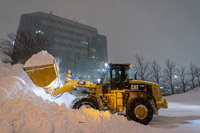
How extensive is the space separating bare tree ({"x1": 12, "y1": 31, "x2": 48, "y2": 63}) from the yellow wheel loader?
37.0 feet

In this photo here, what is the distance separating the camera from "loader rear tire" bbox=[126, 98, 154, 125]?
6.48 m

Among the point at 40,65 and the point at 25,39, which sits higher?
the point at 25,39

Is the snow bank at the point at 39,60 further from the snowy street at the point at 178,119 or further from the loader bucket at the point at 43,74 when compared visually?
the snowy street at the point at 178,119

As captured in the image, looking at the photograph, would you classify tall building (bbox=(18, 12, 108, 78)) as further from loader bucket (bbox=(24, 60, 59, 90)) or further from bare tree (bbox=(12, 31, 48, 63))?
loader bucket (bbox=(24, 60, 59, 90))

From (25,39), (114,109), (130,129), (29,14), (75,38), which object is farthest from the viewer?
(75,38)

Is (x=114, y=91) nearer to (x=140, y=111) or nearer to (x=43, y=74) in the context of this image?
(x=140, y=111)

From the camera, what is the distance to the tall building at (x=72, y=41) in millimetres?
44656

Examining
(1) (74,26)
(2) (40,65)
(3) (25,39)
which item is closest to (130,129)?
(2) (40,65)

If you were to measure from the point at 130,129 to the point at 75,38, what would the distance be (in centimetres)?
4956

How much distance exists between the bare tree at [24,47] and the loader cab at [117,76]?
40.1ft

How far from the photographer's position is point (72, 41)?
51.2 metres

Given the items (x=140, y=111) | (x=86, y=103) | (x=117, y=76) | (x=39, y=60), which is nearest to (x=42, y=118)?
(x=86, y=103)

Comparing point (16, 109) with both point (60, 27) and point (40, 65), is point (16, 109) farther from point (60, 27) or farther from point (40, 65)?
point (60, 27)

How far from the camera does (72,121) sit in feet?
15.0
